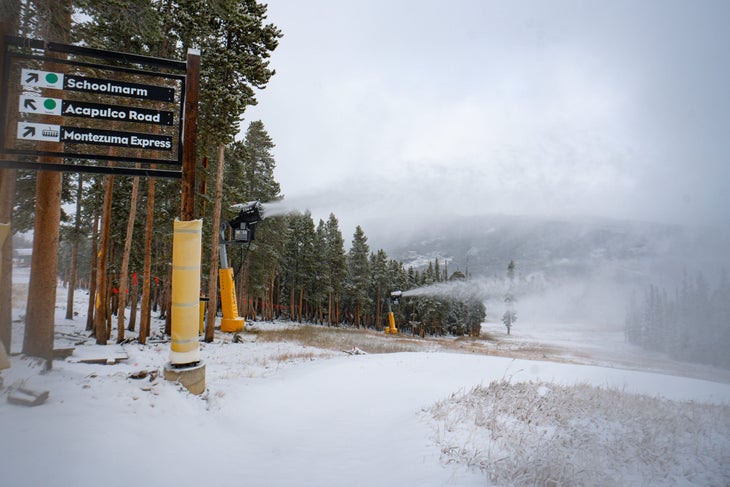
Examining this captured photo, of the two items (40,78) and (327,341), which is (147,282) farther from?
(40,78)

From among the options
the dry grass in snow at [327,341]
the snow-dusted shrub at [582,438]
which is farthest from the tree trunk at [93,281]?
the snow-dusted shrub at [582,438]

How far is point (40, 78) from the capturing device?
18.1 ft

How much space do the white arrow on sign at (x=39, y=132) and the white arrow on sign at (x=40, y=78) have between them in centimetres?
63

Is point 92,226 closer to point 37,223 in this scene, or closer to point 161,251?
point 161,251

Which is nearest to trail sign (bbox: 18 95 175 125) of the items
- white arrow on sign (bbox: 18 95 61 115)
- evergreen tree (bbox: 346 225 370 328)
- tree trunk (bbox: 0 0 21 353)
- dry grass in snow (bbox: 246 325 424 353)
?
white arrow on sign (bbox: 18 95 61 115)

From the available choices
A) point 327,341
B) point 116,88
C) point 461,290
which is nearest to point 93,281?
point 327,341

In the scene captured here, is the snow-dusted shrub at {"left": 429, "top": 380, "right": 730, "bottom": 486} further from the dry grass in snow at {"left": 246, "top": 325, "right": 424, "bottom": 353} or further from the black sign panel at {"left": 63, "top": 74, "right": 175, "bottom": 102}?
the dry grass in snow at {"left": 246, "top": 325, "right": 424, "bottom": 353}

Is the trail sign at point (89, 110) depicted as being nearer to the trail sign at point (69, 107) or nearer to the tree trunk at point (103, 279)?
the trail sign at point (69, 107)

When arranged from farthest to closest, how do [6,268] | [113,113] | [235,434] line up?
[6,268] < [113,113] < [235,434]

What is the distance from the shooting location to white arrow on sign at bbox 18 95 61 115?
17.8 feet

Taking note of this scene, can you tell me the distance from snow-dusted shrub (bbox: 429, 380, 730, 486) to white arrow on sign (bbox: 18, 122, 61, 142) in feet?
25.8

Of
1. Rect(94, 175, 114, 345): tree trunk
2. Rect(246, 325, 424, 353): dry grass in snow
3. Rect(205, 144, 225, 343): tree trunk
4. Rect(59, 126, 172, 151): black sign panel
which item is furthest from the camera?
Rect(246, 325, 424, 353): dry grass in snow

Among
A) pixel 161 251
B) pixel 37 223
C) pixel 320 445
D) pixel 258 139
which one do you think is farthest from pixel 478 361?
pixel 258 139

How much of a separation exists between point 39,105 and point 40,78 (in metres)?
0.46
